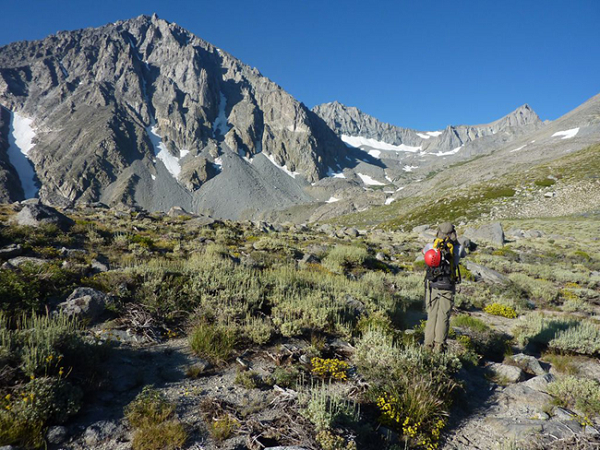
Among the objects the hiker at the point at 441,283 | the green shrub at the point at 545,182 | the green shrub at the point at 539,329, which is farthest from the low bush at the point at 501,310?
the green shrub at the point at 545,182

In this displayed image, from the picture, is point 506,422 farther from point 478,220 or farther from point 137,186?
point 137,186

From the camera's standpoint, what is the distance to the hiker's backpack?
238 inches

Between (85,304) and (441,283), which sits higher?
(441,283)

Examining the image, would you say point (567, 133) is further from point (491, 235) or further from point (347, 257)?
point (347, 257)

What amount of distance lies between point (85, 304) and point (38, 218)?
9.16 metres

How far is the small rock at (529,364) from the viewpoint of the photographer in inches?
240

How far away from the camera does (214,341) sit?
5.35 m

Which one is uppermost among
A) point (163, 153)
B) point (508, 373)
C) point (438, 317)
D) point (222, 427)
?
point (163, 153)

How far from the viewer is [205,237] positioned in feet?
54.7

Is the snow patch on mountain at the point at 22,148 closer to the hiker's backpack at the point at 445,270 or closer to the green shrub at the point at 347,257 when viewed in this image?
the green shrub at the point at 347,257

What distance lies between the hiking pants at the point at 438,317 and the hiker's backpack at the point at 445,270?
0.17 meters

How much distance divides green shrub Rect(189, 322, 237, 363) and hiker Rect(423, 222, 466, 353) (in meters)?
4.09

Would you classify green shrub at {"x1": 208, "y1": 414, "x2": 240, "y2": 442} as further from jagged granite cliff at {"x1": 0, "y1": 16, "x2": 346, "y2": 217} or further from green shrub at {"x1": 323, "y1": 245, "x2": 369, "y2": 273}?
jagged granite cliff at {"x1": 0, "y1": 16, "x2": 346, "y2": 217}

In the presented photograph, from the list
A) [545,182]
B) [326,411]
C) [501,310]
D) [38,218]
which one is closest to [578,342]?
[501,310]
